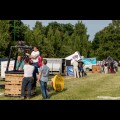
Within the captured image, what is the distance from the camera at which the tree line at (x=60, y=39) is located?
51.5 m

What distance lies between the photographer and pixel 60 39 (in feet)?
226

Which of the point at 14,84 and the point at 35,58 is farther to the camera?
the point at 35,58

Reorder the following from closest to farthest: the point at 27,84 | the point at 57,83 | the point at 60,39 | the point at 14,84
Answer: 1. the point at 27,84
2. the point at 14,84
3. the point at 57,83
4. the point at 60,39

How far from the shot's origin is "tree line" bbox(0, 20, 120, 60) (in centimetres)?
5150

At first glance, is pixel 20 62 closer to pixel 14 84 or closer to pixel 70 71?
pixel 14 84

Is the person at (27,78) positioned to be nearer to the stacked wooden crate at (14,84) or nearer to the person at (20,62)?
the stacked wooden crate at (14,84)

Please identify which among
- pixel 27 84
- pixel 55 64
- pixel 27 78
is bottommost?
pixel 27 84

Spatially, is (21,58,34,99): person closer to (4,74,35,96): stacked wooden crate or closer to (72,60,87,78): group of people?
(4,74,35,96): stacked wooden crate

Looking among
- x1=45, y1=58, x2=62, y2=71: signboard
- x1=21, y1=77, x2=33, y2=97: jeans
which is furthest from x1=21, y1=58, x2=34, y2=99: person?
x1=45, y1=58, x2=62, y2=71: signboard

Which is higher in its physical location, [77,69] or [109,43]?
[109,43]

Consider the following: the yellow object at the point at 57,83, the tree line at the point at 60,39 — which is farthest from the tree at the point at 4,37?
the yellow object at the point at 57,83

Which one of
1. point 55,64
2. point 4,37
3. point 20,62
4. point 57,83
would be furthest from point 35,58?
point 4,37
